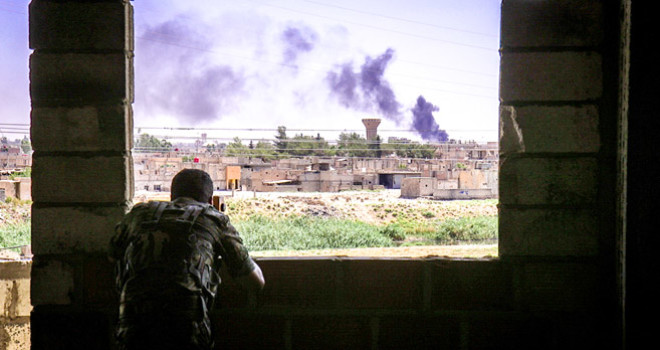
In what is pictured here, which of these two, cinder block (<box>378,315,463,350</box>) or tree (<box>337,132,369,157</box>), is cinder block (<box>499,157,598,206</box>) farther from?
tree (<box>337,132,369,157</box>)

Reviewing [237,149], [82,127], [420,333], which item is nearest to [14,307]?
[82,127]

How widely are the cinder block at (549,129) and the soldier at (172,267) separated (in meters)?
1.55

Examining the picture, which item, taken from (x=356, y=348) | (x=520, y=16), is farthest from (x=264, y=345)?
(x=520, y=16)

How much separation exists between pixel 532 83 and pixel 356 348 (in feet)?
5.62

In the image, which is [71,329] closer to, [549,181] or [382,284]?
[382,284]

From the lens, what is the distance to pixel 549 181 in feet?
9.16

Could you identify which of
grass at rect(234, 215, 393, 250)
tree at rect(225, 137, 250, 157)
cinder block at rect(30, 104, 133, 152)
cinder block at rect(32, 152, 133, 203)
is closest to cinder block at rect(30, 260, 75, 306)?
cinder block at rect(32, 152, 133, 203)

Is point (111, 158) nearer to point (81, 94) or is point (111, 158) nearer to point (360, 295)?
point (81, 94)

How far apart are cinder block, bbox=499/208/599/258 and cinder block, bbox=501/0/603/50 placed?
0.90 m

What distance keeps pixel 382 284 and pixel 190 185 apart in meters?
1.22

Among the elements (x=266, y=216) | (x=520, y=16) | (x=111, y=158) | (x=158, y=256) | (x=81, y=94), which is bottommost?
(x=266, y=216)

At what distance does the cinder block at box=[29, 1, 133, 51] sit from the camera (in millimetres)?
2832

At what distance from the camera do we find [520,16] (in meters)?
2.79

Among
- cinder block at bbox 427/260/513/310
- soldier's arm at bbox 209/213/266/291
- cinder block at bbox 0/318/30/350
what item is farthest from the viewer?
cinder block at bbox 0/318/30/350
